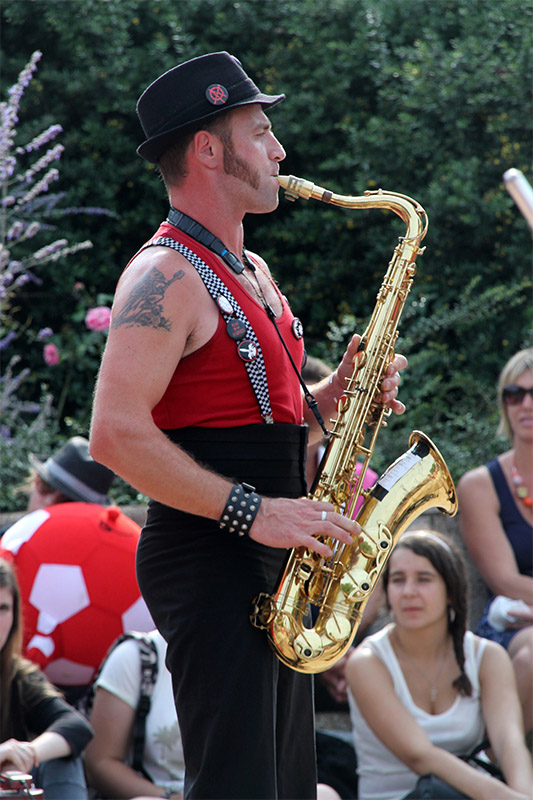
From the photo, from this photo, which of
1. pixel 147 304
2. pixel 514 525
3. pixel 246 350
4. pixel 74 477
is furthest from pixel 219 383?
pixel 514 525

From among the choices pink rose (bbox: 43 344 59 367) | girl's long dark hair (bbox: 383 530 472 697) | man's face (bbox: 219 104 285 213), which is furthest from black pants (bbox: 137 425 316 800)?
pink rose (bbox: 43 344 59 367)

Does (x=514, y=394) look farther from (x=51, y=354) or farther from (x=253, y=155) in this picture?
(x=51, y=354)

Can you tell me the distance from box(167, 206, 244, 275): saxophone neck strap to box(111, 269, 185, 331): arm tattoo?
0.63 ft

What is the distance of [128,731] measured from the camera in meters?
4.15

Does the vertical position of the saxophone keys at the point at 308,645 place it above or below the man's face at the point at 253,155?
below

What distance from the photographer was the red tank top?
8.14 feet

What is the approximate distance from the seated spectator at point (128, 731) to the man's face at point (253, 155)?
2.13 m

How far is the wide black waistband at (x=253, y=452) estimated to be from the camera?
2480mm

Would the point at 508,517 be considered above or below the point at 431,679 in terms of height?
above

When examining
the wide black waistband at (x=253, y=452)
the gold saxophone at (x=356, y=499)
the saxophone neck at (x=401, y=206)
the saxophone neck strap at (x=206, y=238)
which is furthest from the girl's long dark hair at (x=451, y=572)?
the saxophone neck strap at (x=206, y=238)

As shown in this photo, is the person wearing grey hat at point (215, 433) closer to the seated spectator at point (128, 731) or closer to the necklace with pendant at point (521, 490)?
the seated spectator at point (128, 731)

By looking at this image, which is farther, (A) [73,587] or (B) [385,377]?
(A) [73,587]

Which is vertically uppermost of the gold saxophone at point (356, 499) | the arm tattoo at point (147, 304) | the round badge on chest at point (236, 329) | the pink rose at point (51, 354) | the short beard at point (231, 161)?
the short beard at point (231, 161)

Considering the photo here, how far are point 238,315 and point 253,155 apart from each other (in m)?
0.44
